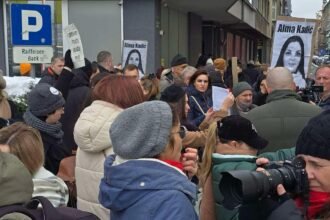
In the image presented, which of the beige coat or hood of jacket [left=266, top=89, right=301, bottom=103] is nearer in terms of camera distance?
the beige coat

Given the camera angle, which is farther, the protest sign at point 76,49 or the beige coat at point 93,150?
the protest sign at point 76,49

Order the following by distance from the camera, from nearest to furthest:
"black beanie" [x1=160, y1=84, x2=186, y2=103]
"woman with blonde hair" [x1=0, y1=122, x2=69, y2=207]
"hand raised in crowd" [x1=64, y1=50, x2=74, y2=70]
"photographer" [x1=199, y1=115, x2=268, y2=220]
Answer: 1. "woman with blonde hair" [x1=0, y1=122, x2=69, y2=207]
2. "photographer" [x1=199, y1=115, x2=268, y2=220]
3. "black beanie" [x1=160, y1=84, x2=186, y2=103]
4. "hand raised in crowd" [x1=64, y1=50, x2=74, y2=70]

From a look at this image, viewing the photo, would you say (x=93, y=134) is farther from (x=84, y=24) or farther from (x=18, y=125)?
(x=84, y=24)

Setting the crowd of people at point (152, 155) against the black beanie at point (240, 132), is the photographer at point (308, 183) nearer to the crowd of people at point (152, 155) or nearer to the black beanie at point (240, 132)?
the crowd of people at point (152, 155)

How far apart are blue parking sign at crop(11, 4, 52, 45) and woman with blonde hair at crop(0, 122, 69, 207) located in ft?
11.1

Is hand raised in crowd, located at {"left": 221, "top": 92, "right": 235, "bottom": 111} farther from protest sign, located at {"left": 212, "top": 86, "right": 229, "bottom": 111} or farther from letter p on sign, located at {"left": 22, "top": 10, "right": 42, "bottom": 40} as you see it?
letter p on sign, located at {"left": 22, "top": 10, "right": 42, "bottom": 40}

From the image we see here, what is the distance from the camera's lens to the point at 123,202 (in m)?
2.31

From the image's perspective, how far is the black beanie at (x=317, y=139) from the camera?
1.86 metres

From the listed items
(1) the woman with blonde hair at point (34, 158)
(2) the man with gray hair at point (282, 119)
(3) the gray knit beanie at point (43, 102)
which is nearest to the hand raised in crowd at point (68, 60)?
(3) the gray knit beanie at point (43, 102)

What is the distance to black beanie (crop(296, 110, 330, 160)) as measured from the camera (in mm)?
1862

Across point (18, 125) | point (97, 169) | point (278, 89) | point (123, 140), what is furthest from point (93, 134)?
point (278, 89)

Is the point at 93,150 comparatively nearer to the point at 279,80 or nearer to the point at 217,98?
the point at 279,80

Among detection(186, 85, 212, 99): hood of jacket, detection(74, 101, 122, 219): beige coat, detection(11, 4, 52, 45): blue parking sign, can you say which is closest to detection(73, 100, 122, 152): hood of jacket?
detection(74, 101, 122, 219): beige coat

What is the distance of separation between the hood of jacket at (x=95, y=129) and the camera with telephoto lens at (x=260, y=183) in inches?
60.7
